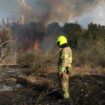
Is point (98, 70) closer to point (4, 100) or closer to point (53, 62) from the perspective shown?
point (53, 62)

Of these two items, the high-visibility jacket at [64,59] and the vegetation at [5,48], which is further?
the vegetation at [5,48]

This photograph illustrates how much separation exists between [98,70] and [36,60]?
3.67 meters

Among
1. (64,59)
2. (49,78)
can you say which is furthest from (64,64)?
(49,78)

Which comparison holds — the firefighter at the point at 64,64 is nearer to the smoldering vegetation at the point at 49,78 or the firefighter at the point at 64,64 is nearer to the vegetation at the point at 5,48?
the smoldering vegetation at the point at 49,78

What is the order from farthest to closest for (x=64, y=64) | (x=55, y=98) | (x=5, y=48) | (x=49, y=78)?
(x=49, y=78), (x=5, y=48), (x=55, y=98), (x=64, y=64)

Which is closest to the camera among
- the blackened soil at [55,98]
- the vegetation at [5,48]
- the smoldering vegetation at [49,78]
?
the blackened soil at [55,98]

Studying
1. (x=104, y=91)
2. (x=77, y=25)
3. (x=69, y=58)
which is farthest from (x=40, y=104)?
(x=77, y=25)

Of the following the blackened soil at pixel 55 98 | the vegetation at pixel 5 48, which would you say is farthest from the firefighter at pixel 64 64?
the vegetation at pixel 5 48

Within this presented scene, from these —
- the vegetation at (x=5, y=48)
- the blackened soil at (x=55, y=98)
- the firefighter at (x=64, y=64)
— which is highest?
the vegetation at (x=5, y=48)

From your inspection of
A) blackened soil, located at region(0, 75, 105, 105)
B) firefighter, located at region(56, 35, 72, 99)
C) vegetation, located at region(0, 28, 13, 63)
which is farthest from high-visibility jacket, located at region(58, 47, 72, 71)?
vegetation, located at region(0, 28, 13, 63)

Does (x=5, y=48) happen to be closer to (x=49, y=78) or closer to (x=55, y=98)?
(x=49, y=78)

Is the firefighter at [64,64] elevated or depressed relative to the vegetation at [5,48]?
depressed

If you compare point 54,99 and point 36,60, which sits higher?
point 36,60

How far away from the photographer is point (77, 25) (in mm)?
18734
